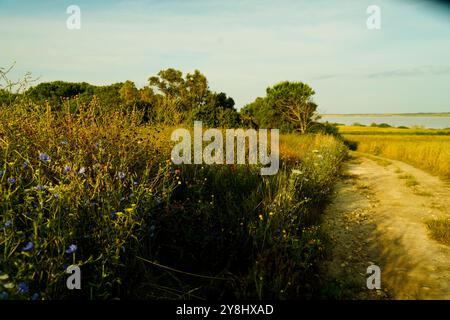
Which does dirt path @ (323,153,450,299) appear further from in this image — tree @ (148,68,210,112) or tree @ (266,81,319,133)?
tree @ (148,68,210,112)

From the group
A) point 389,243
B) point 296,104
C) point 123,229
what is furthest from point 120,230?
point 296,104

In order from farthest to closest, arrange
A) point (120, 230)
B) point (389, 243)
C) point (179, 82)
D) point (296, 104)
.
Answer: point (179, 82), point (296, 104), point (389, 243), point (120, 230)

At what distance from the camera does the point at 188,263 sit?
3.32 metres

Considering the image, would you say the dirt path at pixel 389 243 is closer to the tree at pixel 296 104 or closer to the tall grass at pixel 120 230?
the tall grass at pixel 120 230

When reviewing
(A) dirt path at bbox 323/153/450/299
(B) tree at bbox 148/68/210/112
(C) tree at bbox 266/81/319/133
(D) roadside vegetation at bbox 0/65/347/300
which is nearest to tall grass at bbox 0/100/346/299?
(D) roadside vegetation at bbox 0/65/347/300

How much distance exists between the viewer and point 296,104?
24.9 meters

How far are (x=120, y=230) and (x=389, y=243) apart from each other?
3.41 meters

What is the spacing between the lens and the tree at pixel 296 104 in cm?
2473

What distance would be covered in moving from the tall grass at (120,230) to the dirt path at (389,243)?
386mm

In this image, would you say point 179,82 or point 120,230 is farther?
point 179,82

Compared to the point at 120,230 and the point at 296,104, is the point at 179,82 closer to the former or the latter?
the point at 296,104

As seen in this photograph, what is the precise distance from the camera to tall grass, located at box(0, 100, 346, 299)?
2.34 metres

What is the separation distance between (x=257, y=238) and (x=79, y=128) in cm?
254

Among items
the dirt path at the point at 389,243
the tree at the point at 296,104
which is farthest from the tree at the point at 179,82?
the dirt path at the point at 389,243
